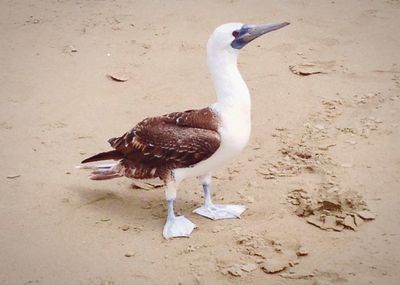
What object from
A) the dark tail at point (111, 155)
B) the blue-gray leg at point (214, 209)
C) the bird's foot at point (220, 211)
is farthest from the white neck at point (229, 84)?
the dark tail at point (111, 155)

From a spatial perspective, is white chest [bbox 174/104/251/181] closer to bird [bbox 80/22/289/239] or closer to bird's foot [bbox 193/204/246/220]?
bird [bbox 80/22/289/239]

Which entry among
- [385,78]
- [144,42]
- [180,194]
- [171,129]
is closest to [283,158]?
[180,194]

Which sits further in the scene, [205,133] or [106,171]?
[106,171]

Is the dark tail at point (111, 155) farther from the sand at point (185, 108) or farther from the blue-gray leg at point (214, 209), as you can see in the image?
the blue-gray leg at point (214, 209)

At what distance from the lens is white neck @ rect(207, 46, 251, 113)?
11.3ft

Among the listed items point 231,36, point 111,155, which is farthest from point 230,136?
point 111,155

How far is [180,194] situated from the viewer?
162 inches

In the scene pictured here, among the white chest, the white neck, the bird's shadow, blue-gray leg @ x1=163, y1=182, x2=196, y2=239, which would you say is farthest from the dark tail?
the white neck

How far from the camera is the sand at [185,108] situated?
3314 millimetres

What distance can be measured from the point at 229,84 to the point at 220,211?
836 millimetres

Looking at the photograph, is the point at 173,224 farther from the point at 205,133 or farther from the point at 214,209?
the point at 205,133

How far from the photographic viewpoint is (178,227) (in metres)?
3.58

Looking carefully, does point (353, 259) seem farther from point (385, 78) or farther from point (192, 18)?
point (192, 18)

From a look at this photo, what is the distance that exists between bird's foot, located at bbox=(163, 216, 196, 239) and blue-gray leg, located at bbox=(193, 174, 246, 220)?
0.16 meters
